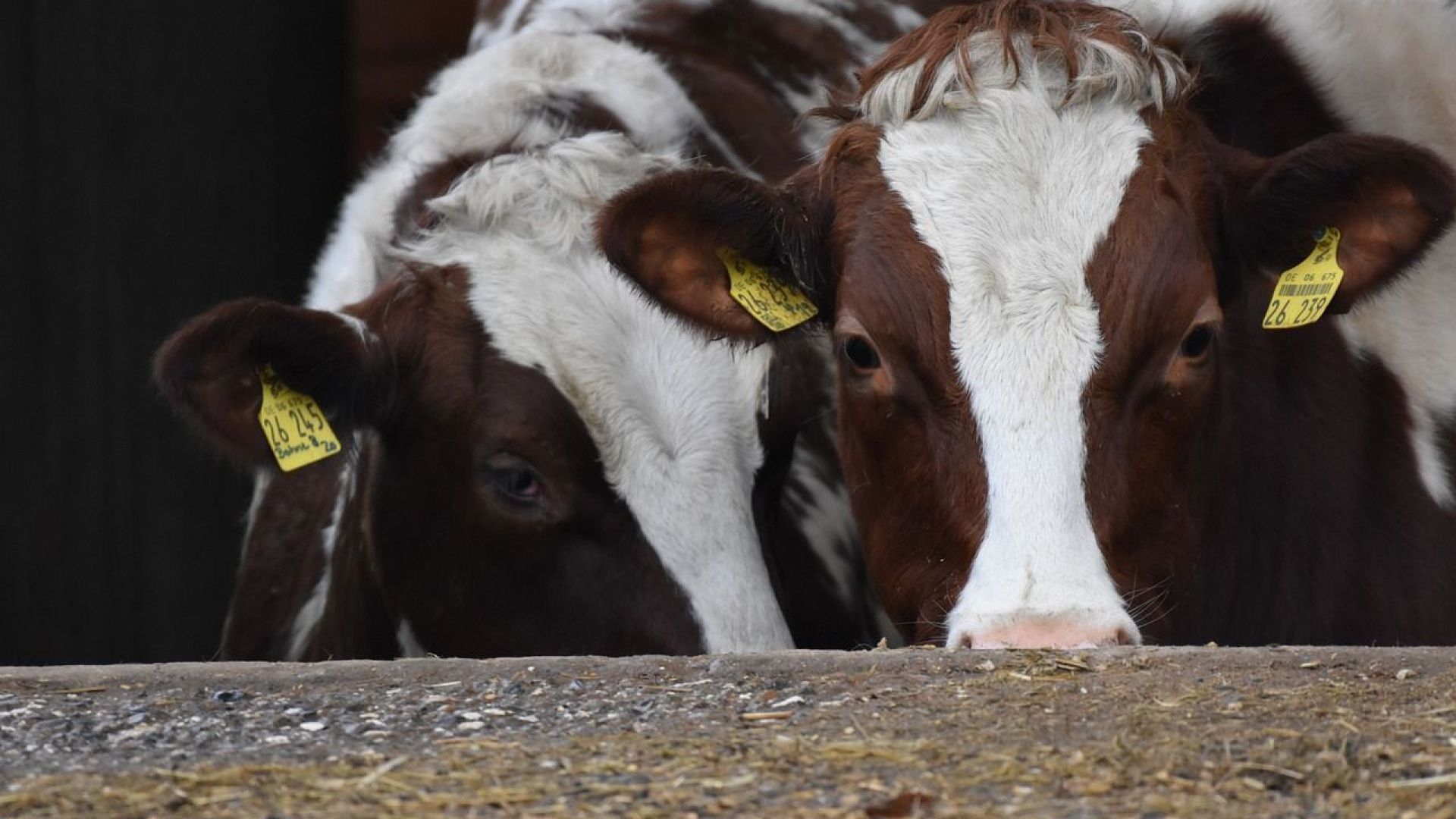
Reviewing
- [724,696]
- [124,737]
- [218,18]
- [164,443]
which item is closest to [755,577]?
[724,696]

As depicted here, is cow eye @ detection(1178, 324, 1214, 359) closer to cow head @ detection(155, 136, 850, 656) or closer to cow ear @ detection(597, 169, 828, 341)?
cow ear @ detection(597, 169, 828, 341)

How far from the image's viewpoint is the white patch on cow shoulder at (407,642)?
15.5 ft

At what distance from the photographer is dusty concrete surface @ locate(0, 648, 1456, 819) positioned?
248 cm

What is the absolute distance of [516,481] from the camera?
4.48 m

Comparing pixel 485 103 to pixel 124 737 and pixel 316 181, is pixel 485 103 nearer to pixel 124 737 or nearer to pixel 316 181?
pixel 124 737

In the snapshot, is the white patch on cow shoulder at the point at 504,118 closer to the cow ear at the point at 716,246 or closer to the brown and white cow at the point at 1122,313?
the cow ear at the point at 716,246

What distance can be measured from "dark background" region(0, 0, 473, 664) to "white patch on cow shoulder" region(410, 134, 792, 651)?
8.73 ft

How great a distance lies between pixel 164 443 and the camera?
Answer: 8297 millimetres

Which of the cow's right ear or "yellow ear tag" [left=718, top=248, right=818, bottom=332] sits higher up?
"yellow ear tag" [left=718, top=248, right=818, bottom=332]

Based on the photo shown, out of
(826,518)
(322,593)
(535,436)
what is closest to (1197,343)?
(535,436)

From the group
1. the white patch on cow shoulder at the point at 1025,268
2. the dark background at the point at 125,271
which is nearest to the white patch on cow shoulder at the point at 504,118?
the white patch on cow shoulder at the point at 1025,268

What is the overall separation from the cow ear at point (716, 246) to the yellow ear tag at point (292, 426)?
77 centimetres

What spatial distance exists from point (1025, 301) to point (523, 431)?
4.11 feet

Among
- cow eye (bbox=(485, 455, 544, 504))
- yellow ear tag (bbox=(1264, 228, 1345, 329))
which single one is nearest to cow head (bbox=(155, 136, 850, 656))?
cow eye (bbox=(485, 455, 544, 504))
